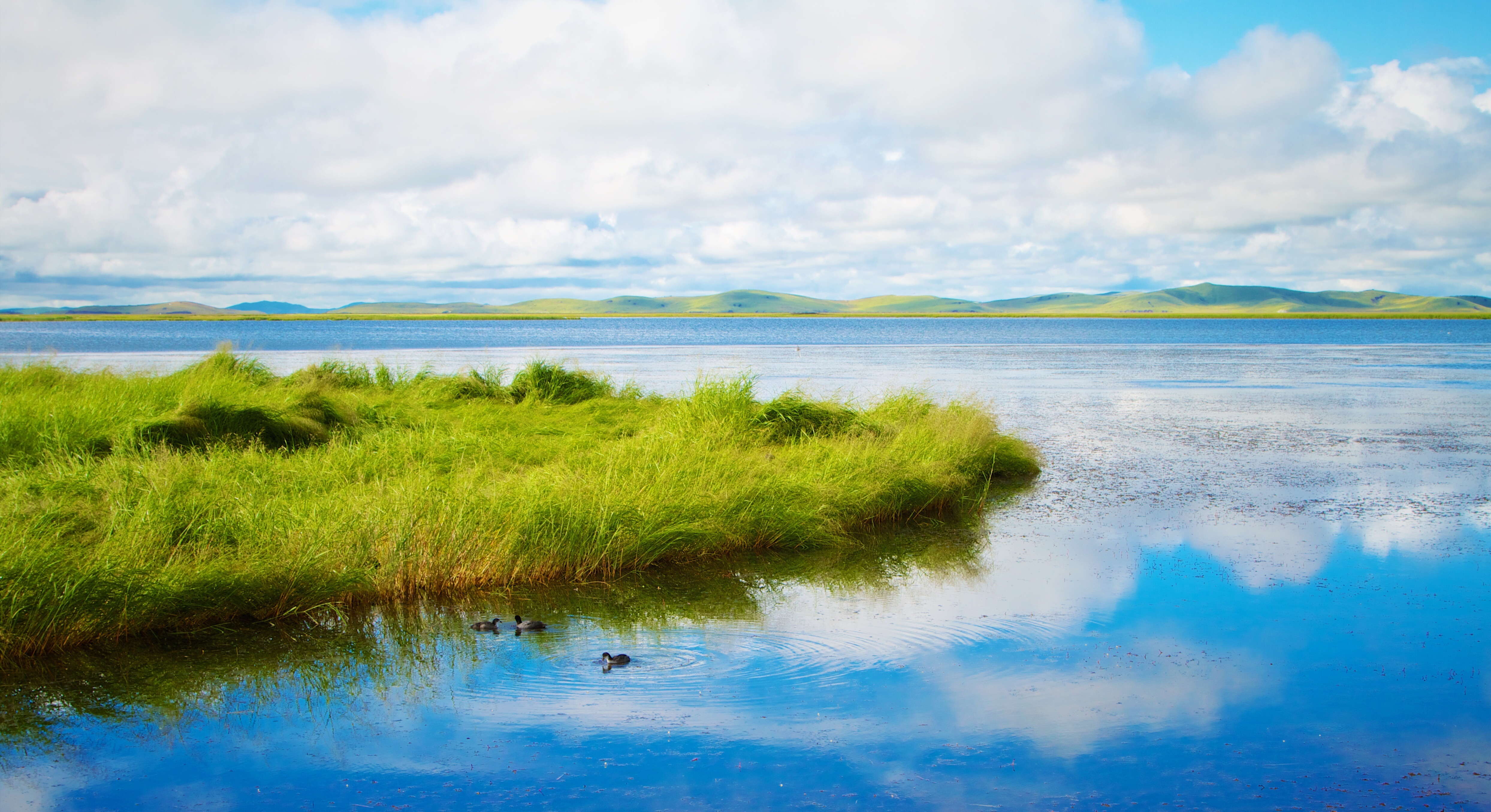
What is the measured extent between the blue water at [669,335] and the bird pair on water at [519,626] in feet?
107

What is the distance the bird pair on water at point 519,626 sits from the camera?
25.8 ft

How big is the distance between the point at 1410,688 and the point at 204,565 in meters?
9.21

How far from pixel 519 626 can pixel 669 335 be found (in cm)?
9123

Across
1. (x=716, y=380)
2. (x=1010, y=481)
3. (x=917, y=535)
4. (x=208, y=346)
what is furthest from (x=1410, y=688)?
(x=208, y=346)

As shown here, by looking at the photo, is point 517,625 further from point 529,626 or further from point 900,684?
point 900,684

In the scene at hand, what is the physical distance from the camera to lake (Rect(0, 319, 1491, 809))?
5.46 metres

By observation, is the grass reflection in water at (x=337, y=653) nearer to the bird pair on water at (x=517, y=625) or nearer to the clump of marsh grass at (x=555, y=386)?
the bird pair on water at (x=517, y=625)

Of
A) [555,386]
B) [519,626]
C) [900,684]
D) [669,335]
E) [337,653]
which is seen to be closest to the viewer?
[900,684]

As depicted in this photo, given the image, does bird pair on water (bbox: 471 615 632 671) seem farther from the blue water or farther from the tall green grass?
the blue water

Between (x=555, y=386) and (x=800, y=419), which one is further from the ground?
(x=555, y=386)

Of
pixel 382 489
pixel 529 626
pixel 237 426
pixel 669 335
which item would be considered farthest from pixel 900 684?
pixel 669 335

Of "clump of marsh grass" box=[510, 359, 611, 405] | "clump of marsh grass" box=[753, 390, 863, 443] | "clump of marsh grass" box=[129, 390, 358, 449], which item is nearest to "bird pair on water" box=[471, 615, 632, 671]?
"clump of marsh grass" box=[129, 390, 358, 449]

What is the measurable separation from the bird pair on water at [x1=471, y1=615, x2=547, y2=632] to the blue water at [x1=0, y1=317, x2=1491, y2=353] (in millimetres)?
32467

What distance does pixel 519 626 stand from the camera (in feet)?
25.8
